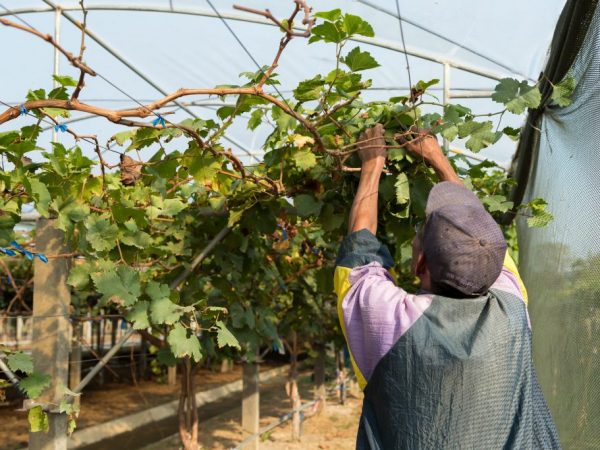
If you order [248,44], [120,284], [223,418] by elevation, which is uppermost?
[248,44]

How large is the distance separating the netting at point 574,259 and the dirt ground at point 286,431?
4739 millimetres

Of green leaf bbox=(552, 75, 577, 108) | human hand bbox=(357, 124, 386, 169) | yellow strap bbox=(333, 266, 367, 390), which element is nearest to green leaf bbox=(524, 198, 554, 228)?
green leaf bbox=(552, 75, 577, 108)

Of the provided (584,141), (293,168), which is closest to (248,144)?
(293,168)

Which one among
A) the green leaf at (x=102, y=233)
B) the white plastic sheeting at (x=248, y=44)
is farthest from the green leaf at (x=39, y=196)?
the white plastic sheeting at (x=248, y=44)

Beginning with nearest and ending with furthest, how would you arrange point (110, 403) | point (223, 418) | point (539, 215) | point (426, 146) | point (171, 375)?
point (426, 146) → point (539, 215) → point (223, 418) → point (110, 403) → point (171, 375)

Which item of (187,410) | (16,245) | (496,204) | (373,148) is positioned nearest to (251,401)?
(187,410)

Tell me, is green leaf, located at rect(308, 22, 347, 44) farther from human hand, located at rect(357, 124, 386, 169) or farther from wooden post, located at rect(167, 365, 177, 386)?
wooden post, located at rect(167, 365, 177, 386)

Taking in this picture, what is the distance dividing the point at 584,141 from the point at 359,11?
10.3 feet

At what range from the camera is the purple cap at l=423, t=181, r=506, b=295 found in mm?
1658

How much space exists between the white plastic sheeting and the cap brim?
295 cm

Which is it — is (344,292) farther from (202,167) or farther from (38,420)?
(38,420)

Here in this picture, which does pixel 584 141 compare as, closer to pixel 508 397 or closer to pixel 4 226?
pixel 508 397

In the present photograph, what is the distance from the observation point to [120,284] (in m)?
2.53

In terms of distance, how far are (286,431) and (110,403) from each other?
3.03 m
